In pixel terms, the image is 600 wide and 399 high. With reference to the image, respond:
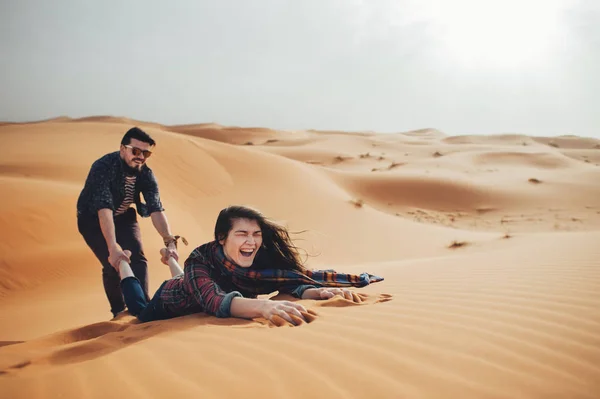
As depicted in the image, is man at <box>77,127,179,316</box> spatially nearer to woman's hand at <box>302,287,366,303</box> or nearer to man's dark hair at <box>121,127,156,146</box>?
man's dark hair at <box>121,127,156,146</box>

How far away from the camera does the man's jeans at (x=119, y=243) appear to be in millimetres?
3879

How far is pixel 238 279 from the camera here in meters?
2.98

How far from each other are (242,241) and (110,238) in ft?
4.64

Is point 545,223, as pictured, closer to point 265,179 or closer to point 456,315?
point 265,179

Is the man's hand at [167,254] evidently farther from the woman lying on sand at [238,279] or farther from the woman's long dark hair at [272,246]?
the woman's long dark hair at [272,246]

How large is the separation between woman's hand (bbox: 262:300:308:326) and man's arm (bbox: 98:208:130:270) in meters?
1.51

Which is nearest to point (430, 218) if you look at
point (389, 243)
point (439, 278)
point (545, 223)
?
point (545, 223)

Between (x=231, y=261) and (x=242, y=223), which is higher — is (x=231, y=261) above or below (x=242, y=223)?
below

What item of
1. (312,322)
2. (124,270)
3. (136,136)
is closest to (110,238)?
(124,270)

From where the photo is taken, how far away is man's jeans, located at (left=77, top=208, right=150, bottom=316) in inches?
153

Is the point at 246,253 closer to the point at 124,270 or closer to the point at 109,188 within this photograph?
the point at 124,270

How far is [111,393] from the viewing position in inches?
67.6

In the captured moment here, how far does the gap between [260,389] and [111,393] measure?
64 cm

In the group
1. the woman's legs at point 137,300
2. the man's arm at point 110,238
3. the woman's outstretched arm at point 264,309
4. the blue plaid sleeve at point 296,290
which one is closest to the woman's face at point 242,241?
the woman's outstretched arm at point 264,309
